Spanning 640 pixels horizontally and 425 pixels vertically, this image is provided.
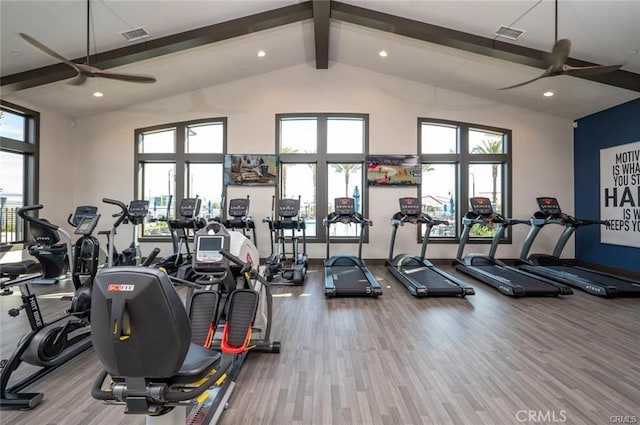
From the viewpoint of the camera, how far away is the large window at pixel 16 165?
6.00 meters

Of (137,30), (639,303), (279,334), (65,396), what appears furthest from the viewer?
(137,30)

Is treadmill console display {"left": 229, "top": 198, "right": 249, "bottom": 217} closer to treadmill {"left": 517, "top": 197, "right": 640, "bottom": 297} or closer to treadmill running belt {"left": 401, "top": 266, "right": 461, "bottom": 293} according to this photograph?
treadmill running belt {"left": 401, "top": 266, "right": 461, "bottom": 293}

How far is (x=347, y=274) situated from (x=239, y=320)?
3316mm

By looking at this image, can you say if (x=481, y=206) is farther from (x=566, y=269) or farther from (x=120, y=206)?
(x=120, y=206)

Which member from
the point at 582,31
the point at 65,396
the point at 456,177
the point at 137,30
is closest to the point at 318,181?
the point at 456,177

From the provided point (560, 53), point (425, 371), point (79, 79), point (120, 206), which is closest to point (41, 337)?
point (120, 206)

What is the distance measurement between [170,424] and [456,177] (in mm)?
7640

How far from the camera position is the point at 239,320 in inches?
102

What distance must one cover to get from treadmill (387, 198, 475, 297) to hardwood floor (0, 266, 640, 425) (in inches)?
22.1

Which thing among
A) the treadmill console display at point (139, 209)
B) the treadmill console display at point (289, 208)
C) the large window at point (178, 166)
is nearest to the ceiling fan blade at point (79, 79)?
the treadmill console display at point (139, 209)

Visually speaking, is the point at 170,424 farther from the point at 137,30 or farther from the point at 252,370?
the point at 137,30

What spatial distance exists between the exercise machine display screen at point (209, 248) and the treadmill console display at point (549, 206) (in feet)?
22.4

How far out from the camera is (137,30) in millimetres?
5109

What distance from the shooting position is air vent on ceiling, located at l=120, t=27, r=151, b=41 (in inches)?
201
